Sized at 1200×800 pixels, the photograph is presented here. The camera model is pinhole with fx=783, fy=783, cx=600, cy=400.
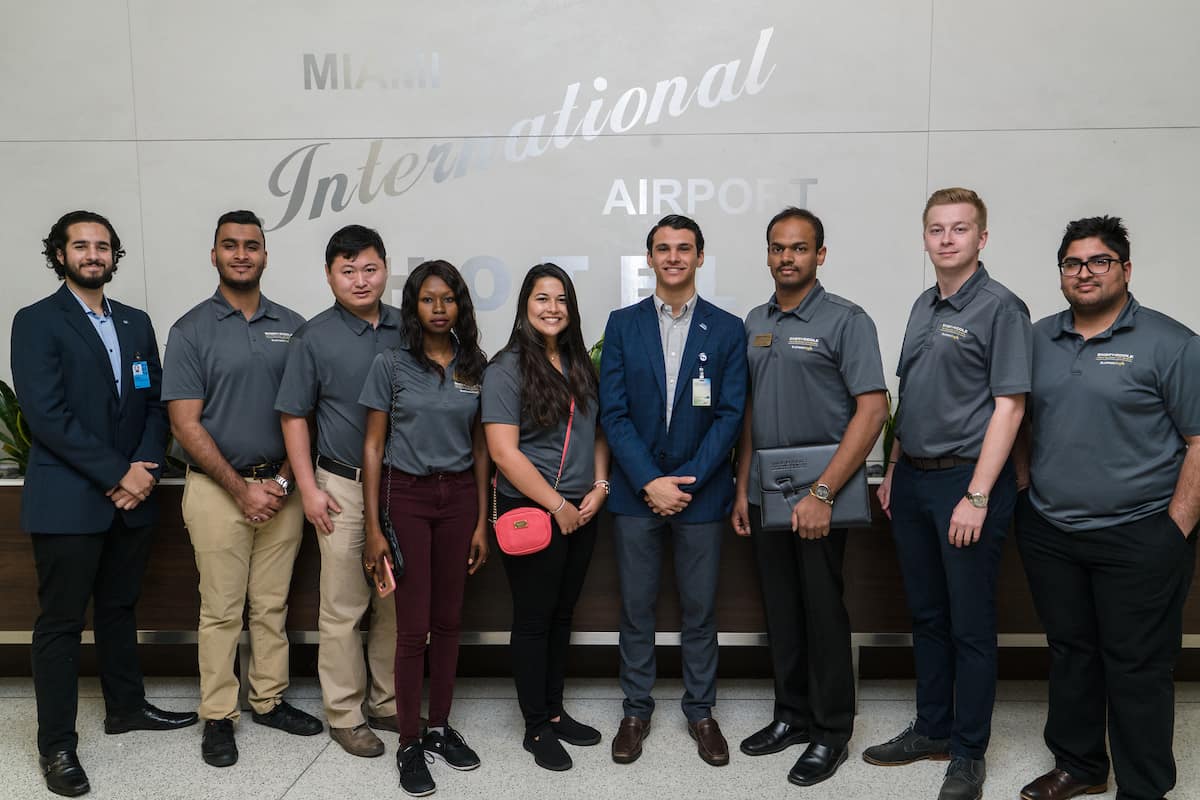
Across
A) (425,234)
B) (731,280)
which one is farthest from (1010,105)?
(425,234)

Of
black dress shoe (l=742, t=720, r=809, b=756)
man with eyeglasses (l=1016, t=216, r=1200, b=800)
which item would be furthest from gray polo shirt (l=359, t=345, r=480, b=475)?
man with eyeglasses (l=1016, t=216, r=1200, b=800)

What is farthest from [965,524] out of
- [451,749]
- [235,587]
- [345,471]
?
[235,587]

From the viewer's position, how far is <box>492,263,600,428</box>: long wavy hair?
2695 mm

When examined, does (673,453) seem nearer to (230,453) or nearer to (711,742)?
(711,742)

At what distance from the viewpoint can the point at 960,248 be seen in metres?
2.59

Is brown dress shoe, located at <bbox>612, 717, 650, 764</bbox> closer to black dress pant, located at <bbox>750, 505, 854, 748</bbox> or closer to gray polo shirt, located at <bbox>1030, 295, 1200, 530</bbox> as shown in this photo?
black dress pant, located at <bbox>750, 505, 854, 748</bbox>

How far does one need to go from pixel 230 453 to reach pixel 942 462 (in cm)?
256

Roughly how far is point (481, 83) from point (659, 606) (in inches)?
119

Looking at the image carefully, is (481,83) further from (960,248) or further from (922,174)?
(960,248)

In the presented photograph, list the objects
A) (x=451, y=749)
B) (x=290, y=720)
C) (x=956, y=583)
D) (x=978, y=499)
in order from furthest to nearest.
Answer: (x=290, y=720) → (x=451, y=749) → (x=956, y=583) → (x=978, y=499)

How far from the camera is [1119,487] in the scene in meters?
2.39

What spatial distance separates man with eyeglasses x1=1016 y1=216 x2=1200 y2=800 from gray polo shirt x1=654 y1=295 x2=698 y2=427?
1.16m

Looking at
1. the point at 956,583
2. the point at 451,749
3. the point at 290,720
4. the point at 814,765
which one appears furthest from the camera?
the point at 290,720

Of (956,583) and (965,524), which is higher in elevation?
(965,524)
